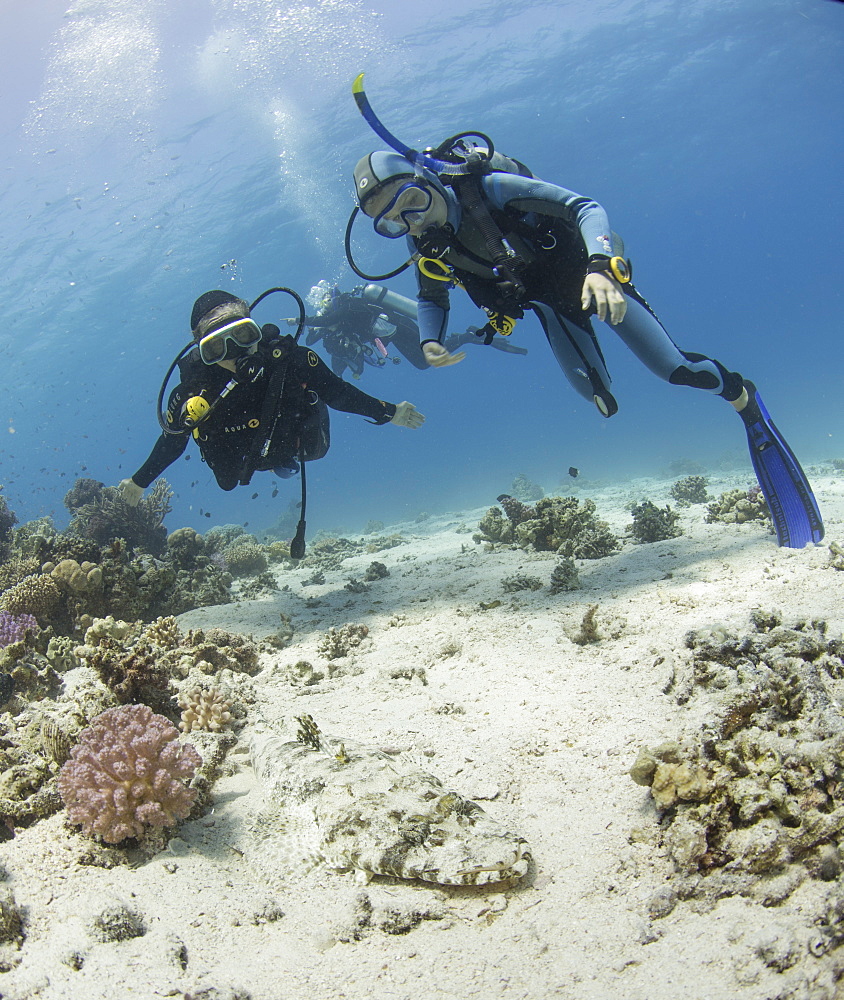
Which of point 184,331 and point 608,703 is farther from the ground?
point 184,331

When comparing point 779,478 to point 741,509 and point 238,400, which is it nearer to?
point 741,509

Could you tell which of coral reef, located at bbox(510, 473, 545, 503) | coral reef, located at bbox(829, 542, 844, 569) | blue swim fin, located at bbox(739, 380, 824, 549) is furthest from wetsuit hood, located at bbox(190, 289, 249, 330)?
coral reef, located at bbox(510, 473, 545, 503)

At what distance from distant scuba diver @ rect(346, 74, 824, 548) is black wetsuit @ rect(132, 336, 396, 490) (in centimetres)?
178

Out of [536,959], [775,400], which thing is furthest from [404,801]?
[775,400]

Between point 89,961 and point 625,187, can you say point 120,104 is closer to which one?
point 89,961

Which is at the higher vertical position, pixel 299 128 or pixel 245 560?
pixel 299 128

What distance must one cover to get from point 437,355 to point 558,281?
1.62 m

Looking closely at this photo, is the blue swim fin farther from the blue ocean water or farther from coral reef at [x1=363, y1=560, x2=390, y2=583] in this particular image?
the blue ocean water

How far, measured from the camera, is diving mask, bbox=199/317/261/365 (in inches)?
218

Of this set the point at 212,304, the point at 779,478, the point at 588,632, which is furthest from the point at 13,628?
the point at 779,478

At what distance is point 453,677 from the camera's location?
12.7 feet

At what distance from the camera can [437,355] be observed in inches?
203

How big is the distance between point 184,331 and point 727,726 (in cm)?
5436

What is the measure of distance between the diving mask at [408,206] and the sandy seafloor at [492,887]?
433 cm
